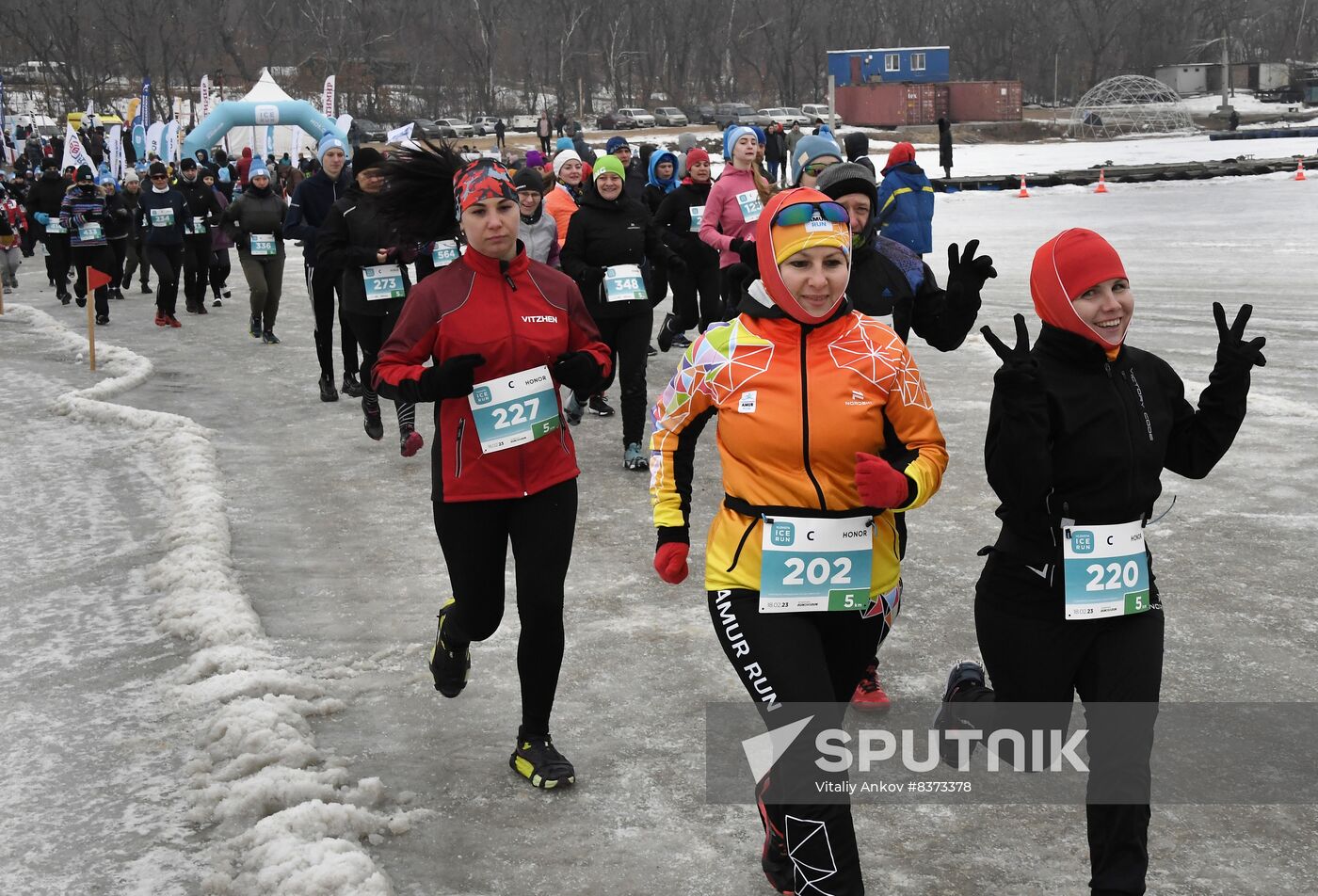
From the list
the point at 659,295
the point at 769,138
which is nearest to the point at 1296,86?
the point at 769,138

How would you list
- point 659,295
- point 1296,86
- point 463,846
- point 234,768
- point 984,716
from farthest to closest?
1. point 1296,86
2. point 659,295
3. point 234,768
4. point 463,846
5. point 984,716

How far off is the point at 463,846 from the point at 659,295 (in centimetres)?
769

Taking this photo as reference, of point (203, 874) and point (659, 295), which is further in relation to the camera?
point (659, 295)

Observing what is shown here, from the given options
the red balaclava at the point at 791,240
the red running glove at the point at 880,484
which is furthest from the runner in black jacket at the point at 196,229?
the red running glove at the point at 880,484

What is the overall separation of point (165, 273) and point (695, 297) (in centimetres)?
732

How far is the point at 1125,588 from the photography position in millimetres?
3350

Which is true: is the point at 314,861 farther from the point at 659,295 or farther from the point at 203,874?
the point at 659,295

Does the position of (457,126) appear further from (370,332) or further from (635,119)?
(370,332)

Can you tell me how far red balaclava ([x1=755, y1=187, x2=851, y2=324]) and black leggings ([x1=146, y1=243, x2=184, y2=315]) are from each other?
1396cm

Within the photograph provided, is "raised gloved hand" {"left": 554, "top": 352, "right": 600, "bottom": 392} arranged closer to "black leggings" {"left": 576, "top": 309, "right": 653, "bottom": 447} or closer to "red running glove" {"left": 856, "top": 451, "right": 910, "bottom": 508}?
"red running glove" {"left": 856, "top": 451, "right": 910, "bottom": 508}

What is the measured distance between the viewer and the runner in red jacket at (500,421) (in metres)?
A: 4.38

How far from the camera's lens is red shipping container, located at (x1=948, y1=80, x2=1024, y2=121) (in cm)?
7094

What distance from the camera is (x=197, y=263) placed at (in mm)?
17875

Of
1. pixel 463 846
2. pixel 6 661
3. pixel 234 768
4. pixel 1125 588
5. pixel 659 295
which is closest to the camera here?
pixel 1125 588
